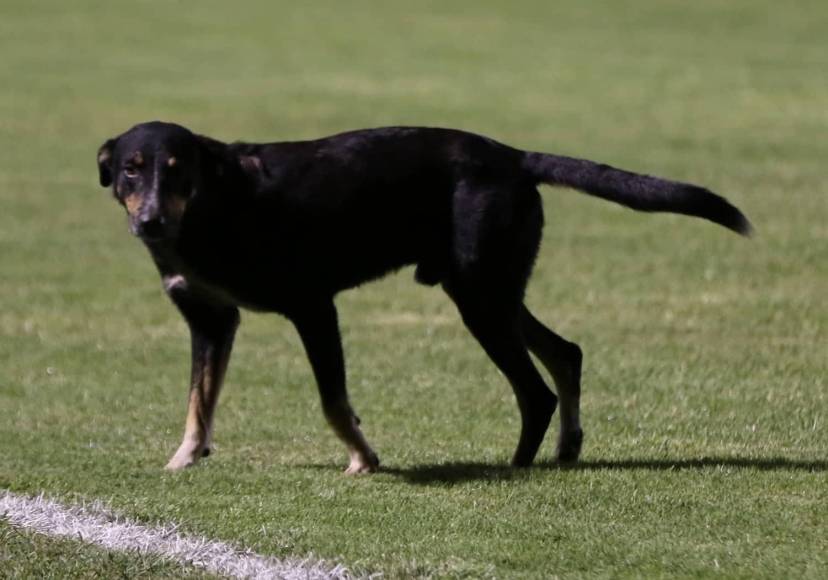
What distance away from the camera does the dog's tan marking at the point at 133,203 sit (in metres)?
7.62

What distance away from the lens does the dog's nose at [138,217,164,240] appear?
7523 millimetres

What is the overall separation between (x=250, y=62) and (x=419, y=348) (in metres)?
23.7

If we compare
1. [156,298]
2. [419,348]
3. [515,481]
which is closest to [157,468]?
[515,481]

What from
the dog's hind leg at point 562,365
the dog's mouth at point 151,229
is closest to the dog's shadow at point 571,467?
the dog's hind leg at point 562,365

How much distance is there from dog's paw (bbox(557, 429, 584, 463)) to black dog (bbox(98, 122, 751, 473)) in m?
0.21

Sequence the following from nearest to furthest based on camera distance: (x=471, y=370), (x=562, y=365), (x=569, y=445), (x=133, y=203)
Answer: (x=133, y=203)
(x=569, y=445)
(x=562, y=365)
(x=471, y=370)

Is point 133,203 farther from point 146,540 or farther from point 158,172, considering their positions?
point 146,540

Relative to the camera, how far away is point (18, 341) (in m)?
12.4

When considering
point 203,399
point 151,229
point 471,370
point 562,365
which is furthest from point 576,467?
point 471,370

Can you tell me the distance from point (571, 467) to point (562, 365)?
25.8 inches

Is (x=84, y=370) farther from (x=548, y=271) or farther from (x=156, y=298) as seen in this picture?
(x=548, y=271)

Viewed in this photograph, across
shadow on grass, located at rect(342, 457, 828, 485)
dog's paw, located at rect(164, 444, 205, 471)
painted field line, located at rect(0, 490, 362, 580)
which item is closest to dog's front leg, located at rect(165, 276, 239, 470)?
dog's paw, located at rect(164, 444, 205, 471)

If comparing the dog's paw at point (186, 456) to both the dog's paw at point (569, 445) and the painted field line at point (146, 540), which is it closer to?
the painted field line at point (146, 540)

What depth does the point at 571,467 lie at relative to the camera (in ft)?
26.0
